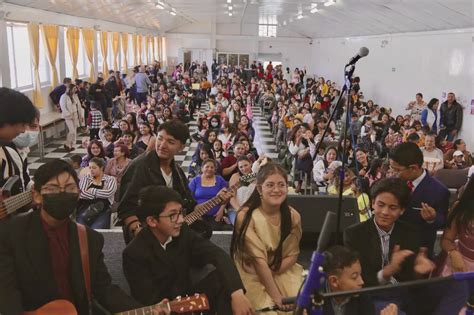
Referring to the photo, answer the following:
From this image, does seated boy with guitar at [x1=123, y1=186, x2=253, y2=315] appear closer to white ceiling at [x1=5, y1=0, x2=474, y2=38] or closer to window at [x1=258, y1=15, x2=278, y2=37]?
white ceiling at [x1=5, y1=0, x2=474, y2=38]

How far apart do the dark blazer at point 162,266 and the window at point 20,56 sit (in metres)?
8.51

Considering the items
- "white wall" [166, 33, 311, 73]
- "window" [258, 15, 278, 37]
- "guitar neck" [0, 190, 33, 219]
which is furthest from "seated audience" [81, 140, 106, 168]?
"white wall" [166, 33, 311, 73]

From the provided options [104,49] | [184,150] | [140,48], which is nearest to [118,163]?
[184,150]

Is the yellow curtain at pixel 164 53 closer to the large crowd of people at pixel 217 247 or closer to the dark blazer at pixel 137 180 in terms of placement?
the large crowd of people at pixel 217 247

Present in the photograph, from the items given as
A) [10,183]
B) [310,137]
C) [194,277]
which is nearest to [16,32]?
[310,137]

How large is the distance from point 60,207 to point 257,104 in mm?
14707

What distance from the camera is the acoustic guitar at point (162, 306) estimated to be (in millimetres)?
1977

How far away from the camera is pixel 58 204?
2.02 m

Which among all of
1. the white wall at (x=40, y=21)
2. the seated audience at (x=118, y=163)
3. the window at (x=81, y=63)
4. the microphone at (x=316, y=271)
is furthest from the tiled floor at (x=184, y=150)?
the microphone at (x=316, y=271)

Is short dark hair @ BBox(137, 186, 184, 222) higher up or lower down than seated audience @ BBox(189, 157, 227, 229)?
higher up

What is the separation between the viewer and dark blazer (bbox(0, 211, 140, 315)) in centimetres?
194

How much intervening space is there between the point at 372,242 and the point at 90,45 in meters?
13.1

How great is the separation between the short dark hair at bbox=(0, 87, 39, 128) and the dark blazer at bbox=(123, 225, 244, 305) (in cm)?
82

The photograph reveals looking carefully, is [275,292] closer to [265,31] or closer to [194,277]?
[194,277]
